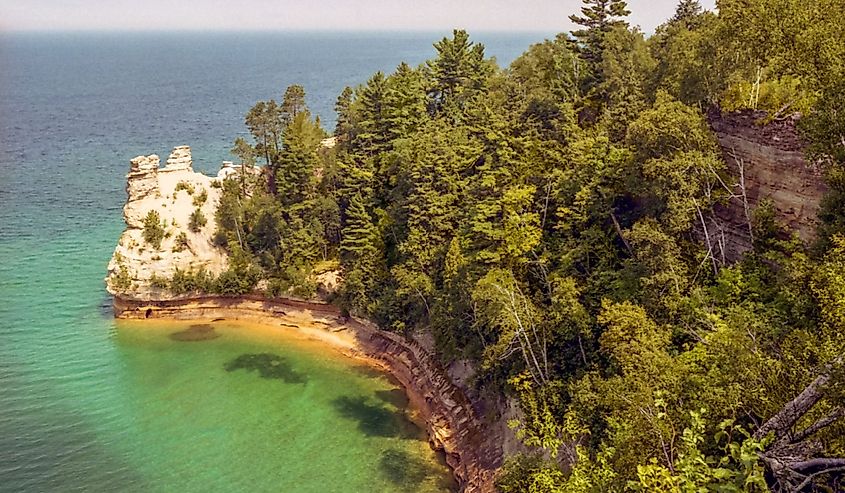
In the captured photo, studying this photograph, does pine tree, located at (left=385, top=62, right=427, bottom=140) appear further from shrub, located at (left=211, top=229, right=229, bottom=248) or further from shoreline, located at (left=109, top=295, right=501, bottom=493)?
shrub, located at (left=211, top=229, right=229, bottom=248)

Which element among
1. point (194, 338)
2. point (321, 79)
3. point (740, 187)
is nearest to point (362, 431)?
point (194, 338)

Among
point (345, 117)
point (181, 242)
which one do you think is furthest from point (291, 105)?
point (181, 242)

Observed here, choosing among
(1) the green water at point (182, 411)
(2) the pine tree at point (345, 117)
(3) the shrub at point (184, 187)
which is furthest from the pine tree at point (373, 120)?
(3) the shrub at point (184, 187)

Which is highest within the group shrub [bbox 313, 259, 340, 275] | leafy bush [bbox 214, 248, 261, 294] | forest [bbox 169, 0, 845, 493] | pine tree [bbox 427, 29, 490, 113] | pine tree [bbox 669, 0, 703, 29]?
pine tree [bbox 669, 0, 703, 29]

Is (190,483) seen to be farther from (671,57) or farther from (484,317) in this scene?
(671,57)

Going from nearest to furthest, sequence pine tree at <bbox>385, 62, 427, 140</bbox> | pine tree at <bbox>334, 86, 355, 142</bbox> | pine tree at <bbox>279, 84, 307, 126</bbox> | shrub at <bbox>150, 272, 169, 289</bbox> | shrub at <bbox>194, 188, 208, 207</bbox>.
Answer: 1. pine tree at <bbox>385, 62, 427, 140</bbox>
2. shrub at <bbox>150, 272, 169, 289</bbox>
3. pine tree at <bbox>334, 86, 355, 142</bbox>
4. pine tree at <bbox>279, 84, 307, 126</bbox>
5. shrub at <bbox>194, 188, 208, 207</bbox>

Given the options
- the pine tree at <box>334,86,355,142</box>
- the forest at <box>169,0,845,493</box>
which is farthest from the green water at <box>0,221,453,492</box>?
the pine tree at <box>334,86,355,142</box>
